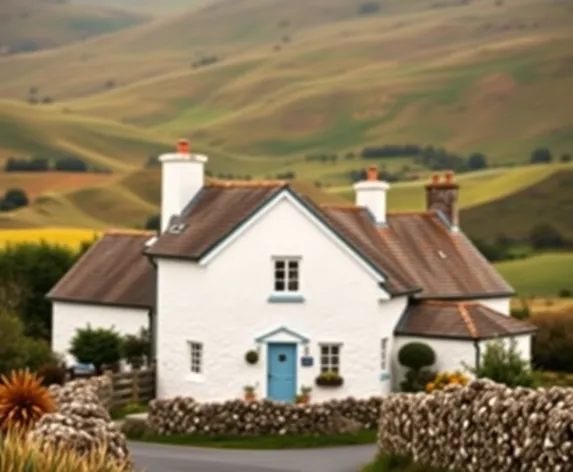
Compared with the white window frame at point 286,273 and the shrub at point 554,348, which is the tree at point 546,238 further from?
the white window frame at point 286,273

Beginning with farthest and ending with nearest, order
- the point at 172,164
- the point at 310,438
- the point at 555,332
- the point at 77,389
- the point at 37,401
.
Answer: the point at 555,332 < the point at 172,164 < the point at 310,438 < the point at 77,389 < the point at 37,401

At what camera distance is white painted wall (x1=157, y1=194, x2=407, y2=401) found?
167ft

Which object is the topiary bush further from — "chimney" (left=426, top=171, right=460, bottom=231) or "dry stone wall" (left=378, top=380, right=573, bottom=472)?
"dry stone wall" (left=378, top=380, right=573, bottom=472)

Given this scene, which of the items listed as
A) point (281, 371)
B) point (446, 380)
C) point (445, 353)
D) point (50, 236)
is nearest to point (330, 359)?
point (281, 371)

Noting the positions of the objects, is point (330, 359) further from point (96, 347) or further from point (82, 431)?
point (82, 431)

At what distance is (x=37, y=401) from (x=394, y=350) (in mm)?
20824

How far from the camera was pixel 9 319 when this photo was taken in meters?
57.1

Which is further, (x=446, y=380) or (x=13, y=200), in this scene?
(x=13, y=200)

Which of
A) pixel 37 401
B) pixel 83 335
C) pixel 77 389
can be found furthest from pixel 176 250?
pixel 37 401

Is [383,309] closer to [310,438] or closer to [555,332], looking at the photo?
[310,438]

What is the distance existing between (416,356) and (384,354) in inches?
44.2

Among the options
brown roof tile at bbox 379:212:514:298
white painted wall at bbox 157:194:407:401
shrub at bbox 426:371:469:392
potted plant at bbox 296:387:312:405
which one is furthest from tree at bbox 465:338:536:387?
brown roof tile at bbox 379:212:514:298

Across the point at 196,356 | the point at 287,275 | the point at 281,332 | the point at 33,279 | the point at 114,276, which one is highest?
the point at 33,279

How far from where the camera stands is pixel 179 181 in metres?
54.6
